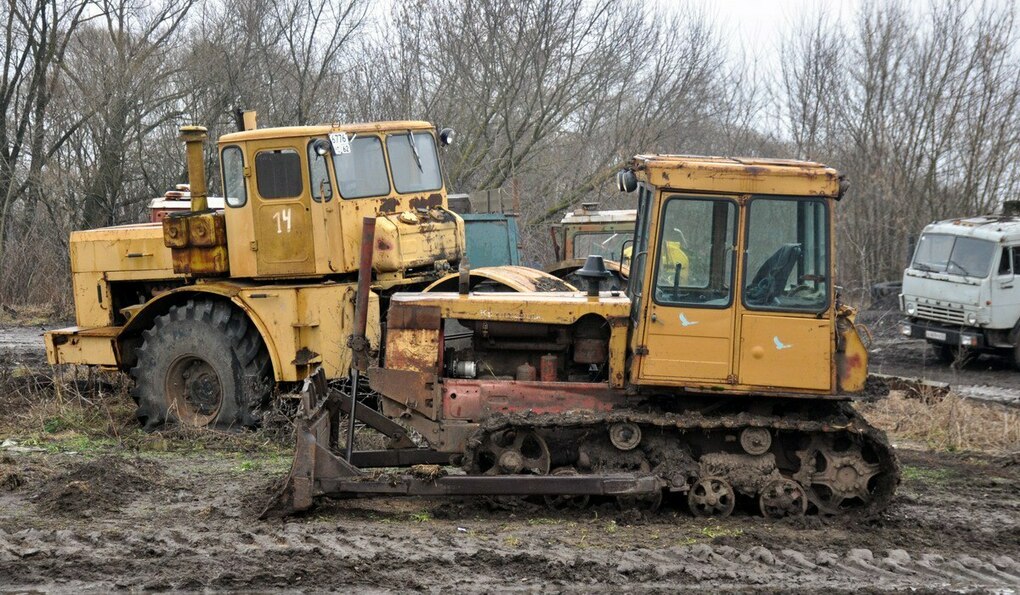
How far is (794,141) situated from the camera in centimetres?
2881

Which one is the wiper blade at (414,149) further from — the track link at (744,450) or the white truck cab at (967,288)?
the white truck cab at (967,288)

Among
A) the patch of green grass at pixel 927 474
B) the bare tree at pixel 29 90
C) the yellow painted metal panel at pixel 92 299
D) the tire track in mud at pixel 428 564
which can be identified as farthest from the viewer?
the bare tree at pixel 29 90

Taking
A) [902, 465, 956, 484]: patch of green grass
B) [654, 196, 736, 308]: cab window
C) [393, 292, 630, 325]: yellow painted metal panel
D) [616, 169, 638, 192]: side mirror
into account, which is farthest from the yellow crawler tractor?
[654, 196, 736, 308]: cab window

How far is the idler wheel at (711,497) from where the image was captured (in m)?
7.39

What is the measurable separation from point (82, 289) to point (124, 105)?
452 inches

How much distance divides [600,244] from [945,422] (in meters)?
6.11

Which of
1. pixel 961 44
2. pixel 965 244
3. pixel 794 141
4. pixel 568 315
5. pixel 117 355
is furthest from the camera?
pixel 794 141

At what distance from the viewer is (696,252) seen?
7.26 metres

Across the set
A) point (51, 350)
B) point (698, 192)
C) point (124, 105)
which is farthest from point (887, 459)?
point (124, 105)

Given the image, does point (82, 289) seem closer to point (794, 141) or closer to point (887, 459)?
point (887, 459)

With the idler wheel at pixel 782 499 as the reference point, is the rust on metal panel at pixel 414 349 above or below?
above

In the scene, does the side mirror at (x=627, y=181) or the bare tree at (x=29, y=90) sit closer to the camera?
the side mirror at (x=627, y=181)

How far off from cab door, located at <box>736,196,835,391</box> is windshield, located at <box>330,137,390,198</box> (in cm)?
461

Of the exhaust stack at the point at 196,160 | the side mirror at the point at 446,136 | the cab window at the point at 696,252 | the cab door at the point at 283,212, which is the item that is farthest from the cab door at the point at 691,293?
the exhaust stack at the point at 196,160
